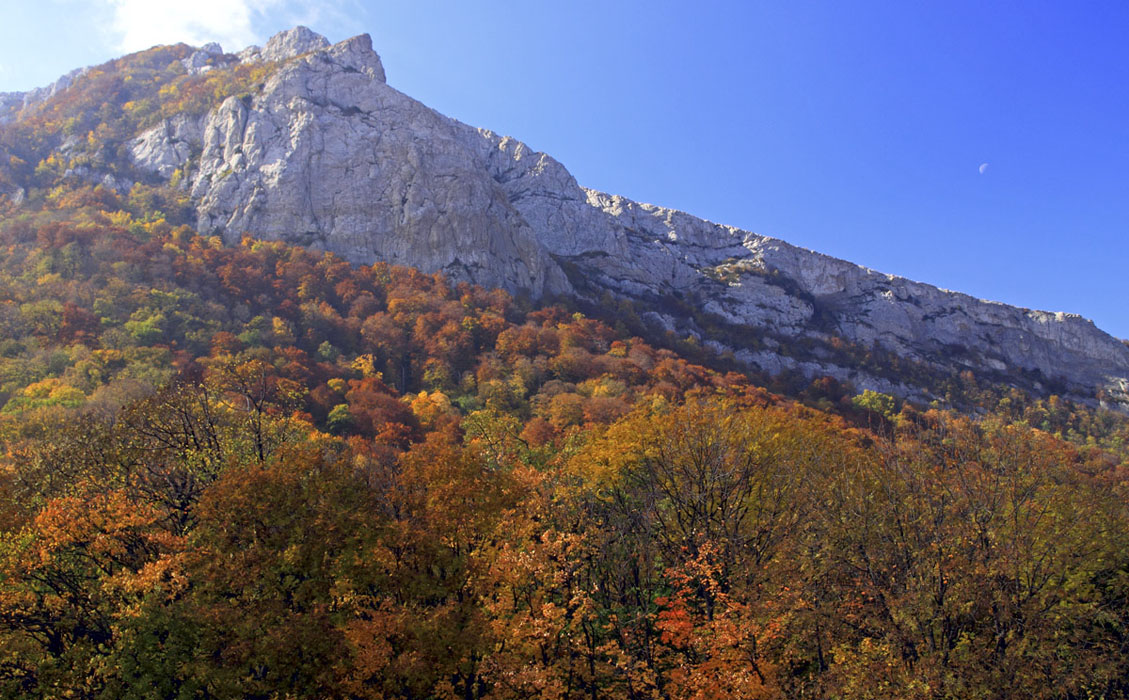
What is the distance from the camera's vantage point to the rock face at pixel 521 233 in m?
88.2

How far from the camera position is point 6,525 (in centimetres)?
1609

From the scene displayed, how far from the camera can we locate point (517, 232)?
9800cm

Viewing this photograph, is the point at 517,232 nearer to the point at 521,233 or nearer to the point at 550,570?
the point at 521,233

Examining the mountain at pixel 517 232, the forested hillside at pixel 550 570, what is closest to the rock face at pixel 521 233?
the mountain at pixel 517 232

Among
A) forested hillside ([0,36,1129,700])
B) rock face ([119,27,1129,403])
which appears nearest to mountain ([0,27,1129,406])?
rock face ([119,27,1129,403])

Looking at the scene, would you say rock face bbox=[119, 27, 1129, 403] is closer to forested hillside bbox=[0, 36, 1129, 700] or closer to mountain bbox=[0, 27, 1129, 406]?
mountain bbox=[0, 27, 1129, 406]

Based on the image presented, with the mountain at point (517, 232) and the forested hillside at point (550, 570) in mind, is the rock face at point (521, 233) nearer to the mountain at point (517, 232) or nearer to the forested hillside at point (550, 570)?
the mountain at point (517, 232)

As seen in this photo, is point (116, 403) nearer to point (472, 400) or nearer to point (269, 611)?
point (472, 400)

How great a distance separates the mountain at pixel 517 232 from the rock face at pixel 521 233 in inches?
12.1

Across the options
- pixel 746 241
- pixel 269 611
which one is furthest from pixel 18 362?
pixel 746 241

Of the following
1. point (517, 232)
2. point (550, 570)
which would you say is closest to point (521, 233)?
point (517, 232)

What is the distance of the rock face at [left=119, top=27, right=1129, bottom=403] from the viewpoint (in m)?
88.2

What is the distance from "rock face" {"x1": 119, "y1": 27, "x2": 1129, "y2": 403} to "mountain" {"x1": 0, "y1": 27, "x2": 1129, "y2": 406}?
31 cm

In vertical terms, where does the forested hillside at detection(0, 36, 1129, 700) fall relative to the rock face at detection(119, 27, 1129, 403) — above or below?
below
